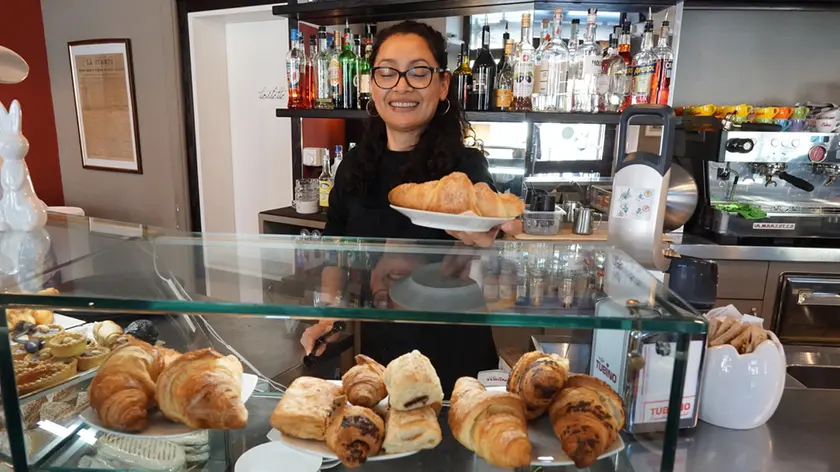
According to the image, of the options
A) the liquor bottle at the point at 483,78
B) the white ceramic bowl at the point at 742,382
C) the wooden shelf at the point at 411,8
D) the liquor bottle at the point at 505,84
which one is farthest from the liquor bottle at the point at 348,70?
the white ceramic bowl at the point at 742,382

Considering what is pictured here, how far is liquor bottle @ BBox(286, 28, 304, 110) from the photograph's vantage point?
2.94 meters

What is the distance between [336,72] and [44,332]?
218cm

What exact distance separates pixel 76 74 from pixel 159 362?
4242mm

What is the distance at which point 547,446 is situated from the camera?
72cm

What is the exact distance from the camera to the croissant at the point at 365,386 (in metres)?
0.79

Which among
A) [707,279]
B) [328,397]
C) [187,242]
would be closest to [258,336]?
[187,242]

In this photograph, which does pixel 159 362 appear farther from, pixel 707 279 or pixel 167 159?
pixel 167 159

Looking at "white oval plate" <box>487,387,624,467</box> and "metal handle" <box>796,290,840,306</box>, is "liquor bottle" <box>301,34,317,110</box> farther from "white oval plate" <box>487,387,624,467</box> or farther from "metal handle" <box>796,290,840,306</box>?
"metal handle" <box>796,290,840,306</box>

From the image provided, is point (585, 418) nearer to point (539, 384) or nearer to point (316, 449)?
point (539, 384)

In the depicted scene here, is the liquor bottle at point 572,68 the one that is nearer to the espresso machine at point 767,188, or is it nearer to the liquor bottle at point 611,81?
the liquor bottle at point 611,81

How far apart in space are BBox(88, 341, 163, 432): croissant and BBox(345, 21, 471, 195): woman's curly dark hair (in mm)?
930

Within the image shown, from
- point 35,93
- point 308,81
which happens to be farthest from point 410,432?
point 35,93

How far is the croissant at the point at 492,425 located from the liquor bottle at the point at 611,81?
2.12 metres

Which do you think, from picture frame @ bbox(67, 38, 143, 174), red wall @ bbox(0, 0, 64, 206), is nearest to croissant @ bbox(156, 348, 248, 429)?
picture frame @ bbox(67, 38, 143, 174)
